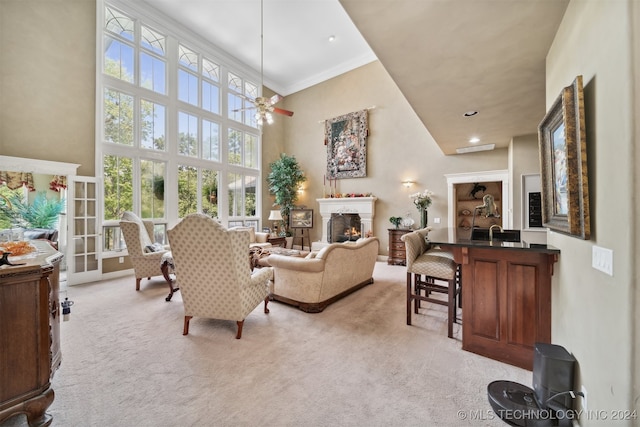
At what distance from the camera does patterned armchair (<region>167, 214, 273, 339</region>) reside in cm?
243

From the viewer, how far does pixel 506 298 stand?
2.16m

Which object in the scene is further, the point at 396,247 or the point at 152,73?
the point at 396,247

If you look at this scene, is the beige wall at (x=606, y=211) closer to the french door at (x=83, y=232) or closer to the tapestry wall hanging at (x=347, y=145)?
A: the tapestry wall hanging at (x=347, y=145)

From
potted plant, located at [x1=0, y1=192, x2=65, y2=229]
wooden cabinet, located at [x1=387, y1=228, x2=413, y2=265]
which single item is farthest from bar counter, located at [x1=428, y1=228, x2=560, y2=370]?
potted plant, located at [x1=0, y1=192, x2=65, y2=229]

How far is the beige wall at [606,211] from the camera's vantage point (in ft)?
3.25

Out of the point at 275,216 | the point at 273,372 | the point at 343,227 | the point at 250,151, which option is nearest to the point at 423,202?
the point at 343,227

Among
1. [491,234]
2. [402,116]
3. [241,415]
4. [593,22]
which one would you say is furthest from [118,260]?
[402,116]

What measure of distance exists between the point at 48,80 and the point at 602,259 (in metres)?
Answer: 6.92

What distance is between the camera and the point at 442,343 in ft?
8.05

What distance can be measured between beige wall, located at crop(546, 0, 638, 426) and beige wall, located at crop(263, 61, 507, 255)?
467 centimetres

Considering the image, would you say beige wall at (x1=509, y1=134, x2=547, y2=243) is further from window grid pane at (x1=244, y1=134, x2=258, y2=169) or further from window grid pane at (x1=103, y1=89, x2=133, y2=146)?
window grid pane at (x1=103, y1=89, x2=133, y2=146)

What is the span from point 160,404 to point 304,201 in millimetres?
6963

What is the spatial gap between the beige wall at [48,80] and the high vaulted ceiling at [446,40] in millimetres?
1838

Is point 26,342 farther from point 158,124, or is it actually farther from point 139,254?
point 158,124
